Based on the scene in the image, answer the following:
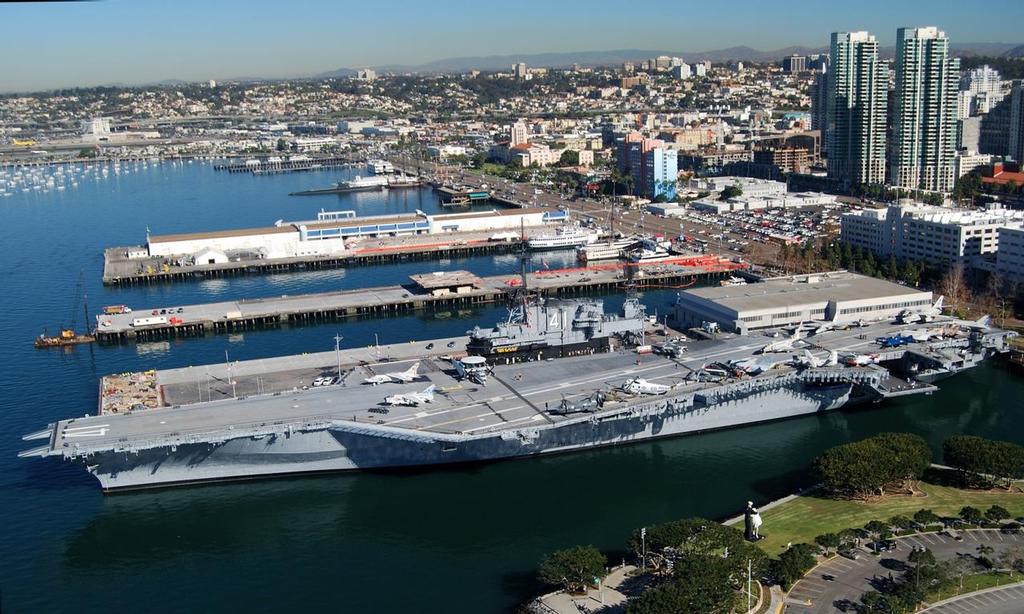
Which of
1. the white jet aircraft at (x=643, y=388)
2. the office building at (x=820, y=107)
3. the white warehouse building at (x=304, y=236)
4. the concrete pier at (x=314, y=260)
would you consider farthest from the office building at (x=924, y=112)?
the white jet aircraft at (x=643, y=388)

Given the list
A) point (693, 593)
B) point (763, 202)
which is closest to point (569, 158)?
point (763, 202)

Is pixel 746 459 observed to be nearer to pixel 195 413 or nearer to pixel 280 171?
pixel 195 413

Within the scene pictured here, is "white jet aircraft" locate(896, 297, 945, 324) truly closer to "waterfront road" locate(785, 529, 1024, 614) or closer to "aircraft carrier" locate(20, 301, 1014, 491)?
"aircraft carrier" locate(20, 301, 1014, 491)

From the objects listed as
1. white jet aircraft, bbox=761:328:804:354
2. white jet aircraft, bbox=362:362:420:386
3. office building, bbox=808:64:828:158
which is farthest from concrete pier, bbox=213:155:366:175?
white jet aircraft, bbox=761:328:804:354

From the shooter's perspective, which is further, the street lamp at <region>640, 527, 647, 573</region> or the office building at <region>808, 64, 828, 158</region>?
the office building at <region>808, 64, 828, 158</region>

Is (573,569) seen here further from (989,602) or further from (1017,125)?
(1017,125)

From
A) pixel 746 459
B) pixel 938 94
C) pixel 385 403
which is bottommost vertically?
pixel 746 459

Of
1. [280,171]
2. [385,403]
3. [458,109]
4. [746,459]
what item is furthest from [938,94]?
[458,109]
